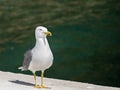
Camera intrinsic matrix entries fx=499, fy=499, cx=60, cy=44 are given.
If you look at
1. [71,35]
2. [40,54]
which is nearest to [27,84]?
[40,54]

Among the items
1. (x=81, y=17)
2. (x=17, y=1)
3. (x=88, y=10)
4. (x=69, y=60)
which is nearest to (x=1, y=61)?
(x=69, y=60)

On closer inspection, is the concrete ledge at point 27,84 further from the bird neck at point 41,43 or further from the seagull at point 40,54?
the bird neck at point 41,43

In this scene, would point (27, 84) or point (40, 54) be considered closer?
point (40, 54)

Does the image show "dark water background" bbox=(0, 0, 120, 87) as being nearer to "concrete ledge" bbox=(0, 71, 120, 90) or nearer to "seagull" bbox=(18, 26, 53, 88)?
"concrete ledge" bbox=(0, 71, 120, 90)

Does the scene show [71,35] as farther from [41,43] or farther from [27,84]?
[41,43]

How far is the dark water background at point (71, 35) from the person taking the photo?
16.8m

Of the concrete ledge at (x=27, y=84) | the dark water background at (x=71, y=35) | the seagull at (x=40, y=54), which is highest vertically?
the seagull at (x=40, y=54)

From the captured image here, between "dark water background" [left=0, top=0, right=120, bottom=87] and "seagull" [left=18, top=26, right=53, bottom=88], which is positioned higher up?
"seagull" [left=18, top=26, right=53, bottom=88]

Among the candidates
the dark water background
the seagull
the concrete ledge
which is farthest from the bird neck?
the dark water background

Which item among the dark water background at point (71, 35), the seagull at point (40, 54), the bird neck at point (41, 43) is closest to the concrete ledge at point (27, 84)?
the seagull at point (40, 54)

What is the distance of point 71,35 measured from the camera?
929 inches

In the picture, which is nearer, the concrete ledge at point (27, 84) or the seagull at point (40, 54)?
the seagull at point (40, 54)

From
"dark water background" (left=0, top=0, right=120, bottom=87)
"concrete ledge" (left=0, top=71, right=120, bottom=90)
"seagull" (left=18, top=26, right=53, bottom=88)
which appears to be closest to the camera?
"seagull" (left=18, top=26, right=53, bottom=88)

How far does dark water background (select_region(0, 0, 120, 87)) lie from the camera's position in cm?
1678
